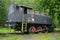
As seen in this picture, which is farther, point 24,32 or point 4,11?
point 4,11

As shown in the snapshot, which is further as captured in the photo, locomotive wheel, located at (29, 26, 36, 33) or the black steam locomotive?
locomotive wheel, located at (29, 26, 36, 33)

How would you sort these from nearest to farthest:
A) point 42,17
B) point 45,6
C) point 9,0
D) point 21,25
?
point 21,25
point 42,17
point 45,6
point 9,0

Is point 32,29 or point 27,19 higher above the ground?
point 27,19

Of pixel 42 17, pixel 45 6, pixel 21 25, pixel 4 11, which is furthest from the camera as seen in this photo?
pixel 4 11

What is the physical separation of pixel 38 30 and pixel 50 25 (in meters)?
2.25

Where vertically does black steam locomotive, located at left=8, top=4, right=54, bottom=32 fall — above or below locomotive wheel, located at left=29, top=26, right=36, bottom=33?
above

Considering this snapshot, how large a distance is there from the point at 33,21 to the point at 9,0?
37569 millimetres

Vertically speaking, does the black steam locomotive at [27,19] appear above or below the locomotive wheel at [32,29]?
above

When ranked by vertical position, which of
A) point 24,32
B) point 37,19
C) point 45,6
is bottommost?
point 24,32

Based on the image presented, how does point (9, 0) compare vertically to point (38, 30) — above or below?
above

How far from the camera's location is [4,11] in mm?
45781

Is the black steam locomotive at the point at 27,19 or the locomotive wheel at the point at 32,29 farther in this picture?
the locomotive wheel at the point at 32,29

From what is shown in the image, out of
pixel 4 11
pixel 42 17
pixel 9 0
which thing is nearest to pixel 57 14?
pixel 42 17

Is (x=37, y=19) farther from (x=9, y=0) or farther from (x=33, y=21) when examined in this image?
(x=9, y=0)
